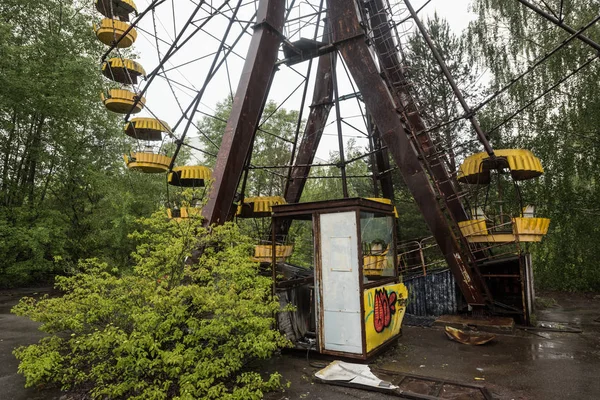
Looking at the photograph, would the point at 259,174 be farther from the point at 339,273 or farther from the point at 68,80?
the point at 339,273

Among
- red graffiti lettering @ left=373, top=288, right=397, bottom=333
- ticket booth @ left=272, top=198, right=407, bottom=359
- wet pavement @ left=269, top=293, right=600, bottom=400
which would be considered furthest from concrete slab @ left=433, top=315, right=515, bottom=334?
red graffiti lettering @ left=373, top=288, right=397, bottom=333

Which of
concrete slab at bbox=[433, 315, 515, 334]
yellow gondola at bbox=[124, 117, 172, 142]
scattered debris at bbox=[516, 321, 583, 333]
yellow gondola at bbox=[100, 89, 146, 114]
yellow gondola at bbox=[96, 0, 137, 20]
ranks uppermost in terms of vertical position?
yellow gondola at bbox=[96, 0, 137, 20]

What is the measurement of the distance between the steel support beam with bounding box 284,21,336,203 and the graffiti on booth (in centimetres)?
655

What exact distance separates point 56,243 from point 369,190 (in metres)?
16.7

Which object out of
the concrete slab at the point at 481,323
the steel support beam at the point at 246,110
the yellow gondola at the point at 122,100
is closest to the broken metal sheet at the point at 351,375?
the steel support beam at the point at 246,110

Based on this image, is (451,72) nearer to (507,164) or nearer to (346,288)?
(507,164)

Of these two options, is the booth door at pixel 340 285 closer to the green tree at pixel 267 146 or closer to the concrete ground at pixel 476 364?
the concrete ground at pixel 476 364

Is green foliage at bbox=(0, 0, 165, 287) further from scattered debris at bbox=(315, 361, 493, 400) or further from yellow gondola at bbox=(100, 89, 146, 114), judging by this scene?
scattered debris at bbox=(315, 361, 493, 400)


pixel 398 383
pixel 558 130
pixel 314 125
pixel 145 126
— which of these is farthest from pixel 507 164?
pixel 145 126

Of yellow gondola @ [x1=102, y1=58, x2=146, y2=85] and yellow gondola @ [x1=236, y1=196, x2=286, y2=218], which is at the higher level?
yellow gondola @ [x1=102, y1=58, x2=146, y2=85]

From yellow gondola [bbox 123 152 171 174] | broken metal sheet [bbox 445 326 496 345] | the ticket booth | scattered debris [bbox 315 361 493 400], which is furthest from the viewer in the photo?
yellow gondola [bbox 123 152 171 174]

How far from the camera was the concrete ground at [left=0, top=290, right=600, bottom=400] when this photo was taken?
536 cm

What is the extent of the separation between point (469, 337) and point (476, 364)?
154 cm

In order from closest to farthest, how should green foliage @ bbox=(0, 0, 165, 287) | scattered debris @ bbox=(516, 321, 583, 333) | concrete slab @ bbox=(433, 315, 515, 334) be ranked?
concrete slab @ bbox=(433, 315, 515, 334) → scattered debris @ bbox=(516, 321, 583, 333) → green foliage @ bbox=(0, 0, 165, 287)
